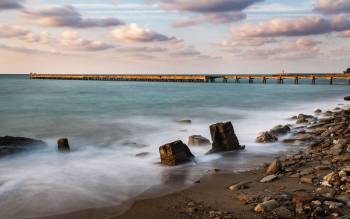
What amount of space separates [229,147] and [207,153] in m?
0.76

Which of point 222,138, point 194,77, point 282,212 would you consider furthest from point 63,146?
point 194,77

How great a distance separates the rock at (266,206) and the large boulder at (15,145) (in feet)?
25.7

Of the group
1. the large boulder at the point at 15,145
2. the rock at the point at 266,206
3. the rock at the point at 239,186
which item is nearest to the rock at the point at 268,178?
the rock at the point at 239,186

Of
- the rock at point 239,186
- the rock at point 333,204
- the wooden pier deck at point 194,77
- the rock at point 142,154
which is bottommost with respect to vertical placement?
the rock at point 142,154

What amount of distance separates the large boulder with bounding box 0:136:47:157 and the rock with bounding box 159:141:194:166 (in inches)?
182

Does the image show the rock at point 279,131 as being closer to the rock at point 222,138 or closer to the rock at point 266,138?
the rock at point 266,138

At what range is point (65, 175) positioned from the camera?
8875 mm

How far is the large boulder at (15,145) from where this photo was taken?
10.7 metres

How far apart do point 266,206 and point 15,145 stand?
27.6 feet

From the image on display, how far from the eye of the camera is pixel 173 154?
30.4ft

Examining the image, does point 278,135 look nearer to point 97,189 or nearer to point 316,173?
point 316,173

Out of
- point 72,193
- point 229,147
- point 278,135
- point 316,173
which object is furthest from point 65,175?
point 278,135

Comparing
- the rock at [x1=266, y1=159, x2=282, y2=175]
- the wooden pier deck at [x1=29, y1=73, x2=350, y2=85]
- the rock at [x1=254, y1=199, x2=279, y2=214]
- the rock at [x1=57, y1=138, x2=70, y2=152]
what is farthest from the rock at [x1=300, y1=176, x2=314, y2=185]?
the wooden pier deck at [x1=29, y1=73, x2=350, y2=85]

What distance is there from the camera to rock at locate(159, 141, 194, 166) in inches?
365
